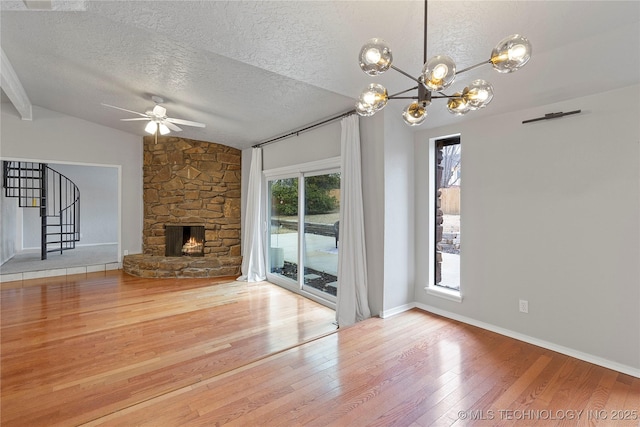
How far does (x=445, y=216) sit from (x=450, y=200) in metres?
0.22

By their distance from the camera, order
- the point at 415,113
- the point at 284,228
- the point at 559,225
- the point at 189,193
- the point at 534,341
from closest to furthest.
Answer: the point at 415,113 → the point at 559,225 → the point at 534,341 → the point at 284,228 → the point at 189,193

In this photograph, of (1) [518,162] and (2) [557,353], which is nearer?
(2) [557,353]

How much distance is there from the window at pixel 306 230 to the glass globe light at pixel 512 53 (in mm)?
2861

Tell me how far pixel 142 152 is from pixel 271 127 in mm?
3670

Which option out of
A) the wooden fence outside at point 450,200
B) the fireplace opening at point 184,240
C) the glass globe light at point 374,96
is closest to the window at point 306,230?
the wooden fence outside at point 450,200

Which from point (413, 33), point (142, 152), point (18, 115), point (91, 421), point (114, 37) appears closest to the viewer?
point (91, 421)

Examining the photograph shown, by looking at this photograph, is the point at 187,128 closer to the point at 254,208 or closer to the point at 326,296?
the point at 254,208

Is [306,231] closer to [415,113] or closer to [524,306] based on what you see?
[524,306]

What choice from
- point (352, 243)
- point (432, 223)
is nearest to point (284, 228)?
point (352, 243)

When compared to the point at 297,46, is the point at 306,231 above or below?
below

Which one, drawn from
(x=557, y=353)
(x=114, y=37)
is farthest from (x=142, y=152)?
(x=557, y=353)

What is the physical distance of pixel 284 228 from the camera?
5.38m

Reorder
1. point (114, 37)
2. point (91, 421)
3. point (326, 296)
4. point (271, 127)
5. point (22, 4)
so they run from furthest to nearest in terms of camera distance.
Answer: point (271, 127)
point (326, 296)
point (114, 37)
point (22, 4)
point (91, 421)

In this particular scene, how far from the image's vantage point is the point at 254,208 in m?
5.67
